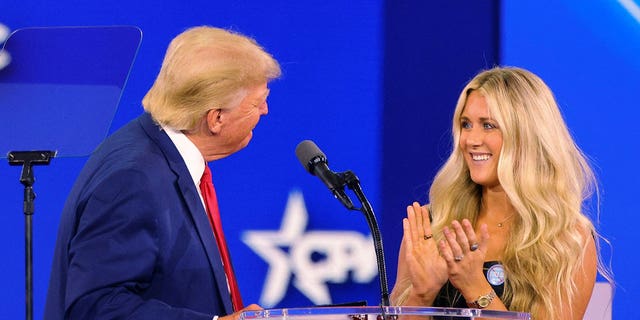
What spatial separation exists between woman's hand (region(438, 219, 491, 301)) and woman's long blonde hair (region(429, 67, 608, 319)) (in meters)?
0.23

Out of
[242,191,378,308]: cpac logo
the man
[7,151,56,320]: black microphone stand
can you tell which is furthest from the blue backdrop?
the man

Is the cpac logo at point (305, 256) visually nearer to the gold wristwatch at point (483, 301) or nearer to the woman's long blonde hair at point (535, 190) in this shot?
the woman's long blonde hair at point (535, 190)

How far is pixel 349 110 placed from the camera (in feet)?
12.2

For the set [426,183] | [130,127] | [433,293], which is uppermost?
[426,183]

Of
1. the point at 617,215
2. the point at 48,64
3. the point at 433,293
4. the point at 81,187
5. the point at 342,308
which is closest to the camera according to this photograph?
the point at 342,308

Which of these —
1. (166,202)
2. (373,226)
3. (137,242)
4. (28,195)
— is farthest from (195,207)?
(28,195)

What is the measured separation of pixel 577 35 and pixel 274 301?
143 centimetres

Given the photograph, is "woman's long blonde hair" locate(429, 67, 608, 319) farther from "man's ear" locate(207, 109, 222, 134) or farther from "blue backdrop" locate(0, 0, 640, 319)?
"man's ear" locate(207, 109, 222, 134)

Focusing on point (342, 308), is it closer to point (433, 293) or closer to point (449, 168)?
point (433, 293)

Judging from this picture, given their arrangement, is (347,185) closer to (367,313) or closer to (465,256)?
(367,313)

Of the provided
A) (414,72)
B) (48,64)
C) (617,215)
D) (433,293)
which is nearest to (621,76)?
(617,215)

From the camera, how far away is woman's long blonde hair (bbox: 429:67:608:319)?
2.69 m

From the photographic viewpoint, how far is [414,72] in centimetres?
378

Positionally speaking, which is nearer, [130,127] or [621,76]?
[130,127]
